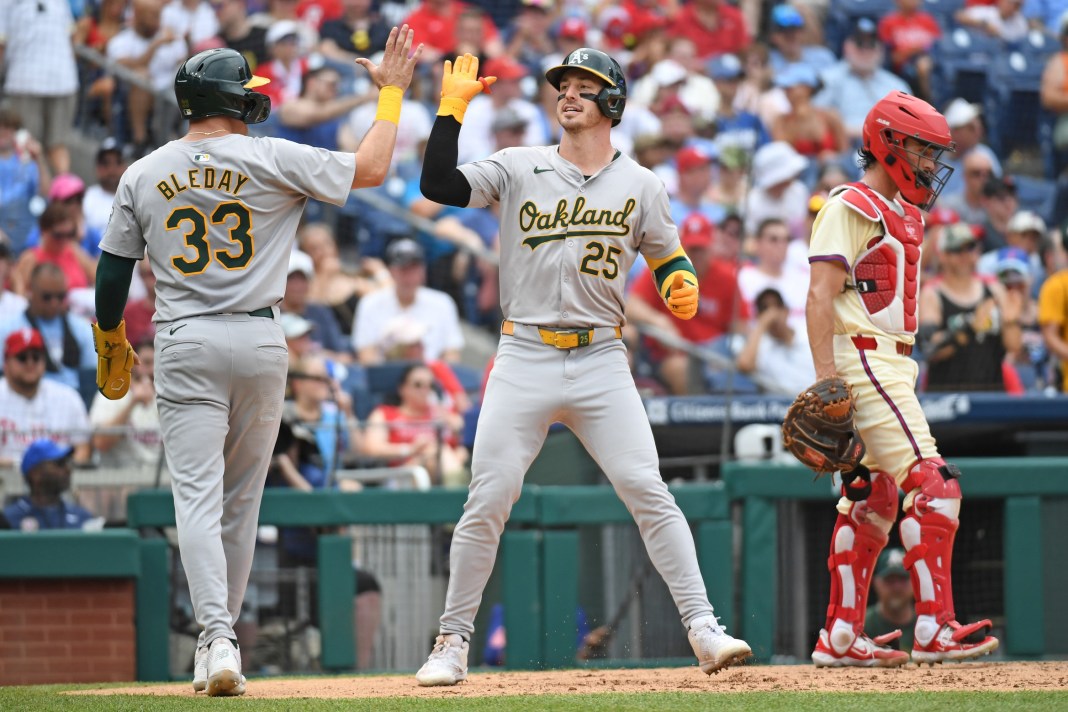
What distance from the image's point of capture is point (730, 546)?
7.65 meters

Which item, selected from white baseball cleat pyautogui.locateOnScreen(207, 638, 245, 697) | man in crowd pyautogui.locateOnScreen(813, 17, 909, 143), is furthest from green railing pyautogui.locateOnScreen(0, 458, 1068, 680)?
man in crowd pyautogui.locateOnScreen(813, 17, 909, 143)

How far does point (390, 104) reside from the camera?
17.8ft

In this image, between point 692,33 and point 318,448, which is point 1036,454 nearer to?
point 318,448

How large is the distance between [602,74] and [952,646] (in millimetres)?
2387

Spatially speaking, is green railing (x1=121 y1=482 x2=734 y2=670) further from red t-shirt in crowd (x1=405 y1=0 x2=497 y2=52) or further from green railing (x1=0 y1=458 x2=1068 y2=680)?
red t-shirt in crowd (x1=405 y1=0 x2=497 y2=52)

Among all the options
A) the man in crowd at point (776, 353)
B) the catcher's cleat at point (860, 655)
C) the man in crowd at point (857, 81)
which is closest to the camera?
the catcher's cleat at point (860, 655)

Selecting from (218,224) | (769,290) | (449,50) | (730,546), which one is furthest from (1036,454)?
(449,50)

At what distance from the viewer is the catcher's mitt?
5773mm

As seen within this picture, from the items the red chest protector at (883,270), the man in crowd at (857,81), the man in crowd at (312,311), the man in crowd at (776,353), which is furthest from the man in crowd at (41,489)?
the man in crowd at (857,81)

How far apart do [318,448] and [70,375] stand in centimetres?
194

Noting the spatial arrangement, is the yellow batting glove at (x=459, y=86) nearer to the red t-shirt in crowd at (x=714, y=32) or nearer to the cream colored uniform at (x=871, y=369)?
the cream colored uniform at (x=871, y=369)

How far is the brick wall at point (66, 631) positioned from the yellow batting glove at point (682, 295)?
2989 mm

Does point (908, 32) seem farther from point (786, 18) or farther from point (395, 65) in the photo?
point (395, 65)

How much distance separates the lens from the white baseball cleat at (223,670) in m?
5.05
